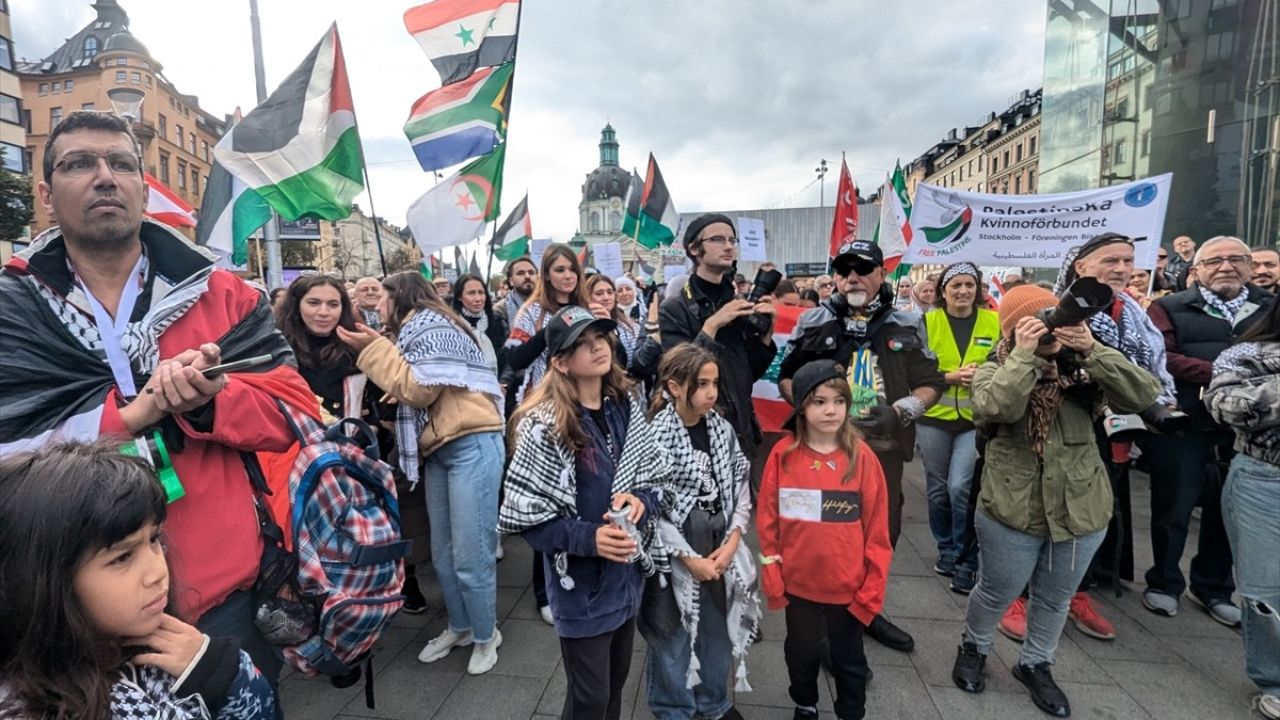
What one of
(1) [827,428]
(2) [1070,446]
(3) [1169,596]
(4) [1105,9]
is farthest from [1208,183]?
(1) [827,428]

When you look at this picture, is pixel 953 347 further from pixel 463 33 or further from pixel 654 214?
pixel 654 214

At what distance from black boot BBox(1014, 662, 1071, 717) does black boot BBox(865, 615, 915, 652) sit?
53 centimetres

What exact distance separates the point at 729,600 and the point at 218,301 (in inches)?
87.7

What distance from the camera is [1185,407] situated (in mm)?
3789

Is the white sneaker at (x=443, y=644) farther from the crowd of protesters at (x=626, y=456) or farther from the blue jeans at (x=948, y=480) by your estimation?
the blue jeans at (x=948, y=480)

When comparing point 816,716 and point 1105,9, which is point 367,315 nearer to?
point 816,716

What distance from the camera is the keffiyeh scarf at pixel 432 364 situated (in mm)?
2945

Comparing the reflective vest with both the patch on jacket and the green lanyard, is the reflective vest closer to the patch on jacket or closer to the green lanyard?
the patch on jacket

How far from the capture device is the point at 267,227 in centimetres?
553

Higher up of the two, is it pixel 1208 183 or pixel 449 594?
pixel 1208 183

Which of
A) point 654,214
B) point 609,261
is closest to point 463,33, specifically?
point 654,214

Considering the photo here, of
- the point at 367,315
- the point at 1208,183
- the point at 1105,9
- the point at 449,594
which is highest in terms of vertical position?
the point at 1105,9

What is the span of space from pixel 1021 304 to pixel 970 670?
1818mm

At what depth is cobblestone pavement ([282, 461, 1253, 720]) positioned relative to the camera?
2.73 metres
